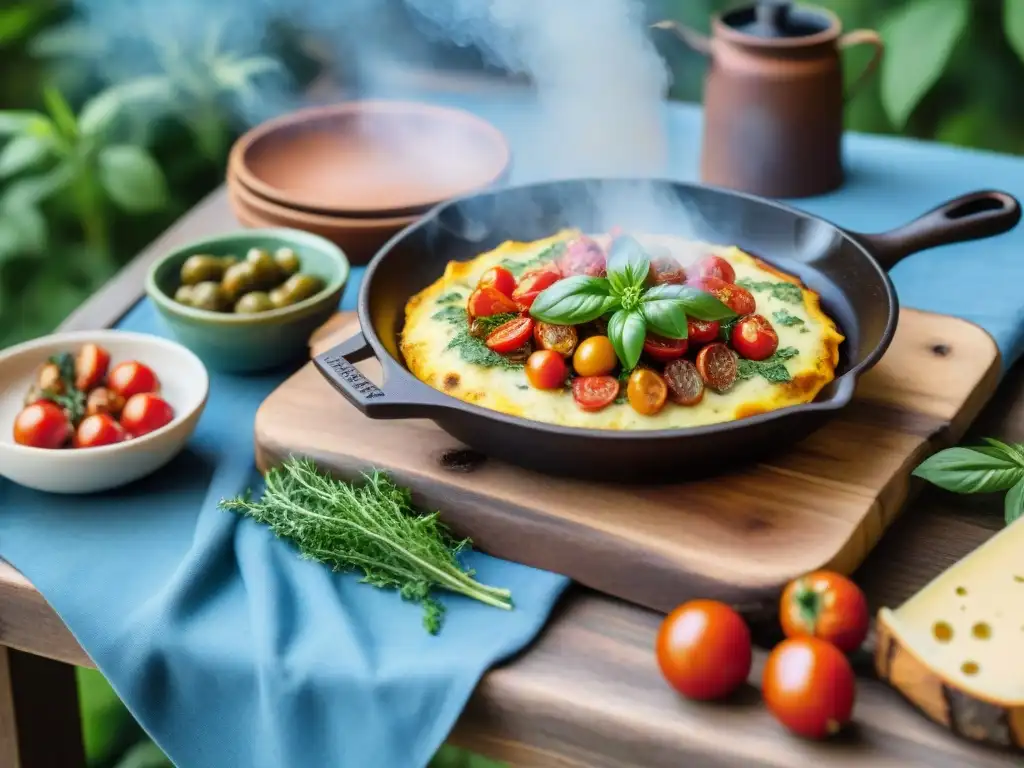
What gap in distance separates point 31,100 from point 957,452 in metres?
3.13

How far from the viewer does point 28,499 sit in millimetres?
1805

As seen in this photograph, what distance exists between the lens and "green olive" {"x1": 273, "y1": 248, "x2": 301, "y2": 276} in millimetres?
2182

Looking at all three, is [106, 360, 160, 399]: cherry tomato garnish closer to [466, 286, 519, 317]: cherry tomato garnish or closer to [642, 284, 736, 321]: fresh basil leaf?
[466, 286, 519, 317]: cherry tomato garnish

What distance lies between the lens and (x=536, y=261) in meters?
1.99

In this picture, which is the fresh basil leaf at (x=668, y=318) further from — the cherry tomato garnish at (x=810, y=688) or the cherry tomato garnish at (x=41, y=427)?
the cherry tomato garnish at (x=41, y=427)

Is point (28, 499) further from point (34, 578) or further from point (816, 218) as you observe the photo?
point (816, 218)

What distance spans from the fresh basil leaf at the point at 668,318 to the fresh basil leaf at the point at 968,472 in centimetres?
39

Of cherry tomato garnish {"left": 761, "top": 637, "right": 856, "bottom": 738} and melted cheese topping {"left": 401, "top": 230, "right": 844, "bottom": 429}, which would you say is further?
melted cheese topping {"left": 401, "top": 230, "right": 844, "bottom": 429}

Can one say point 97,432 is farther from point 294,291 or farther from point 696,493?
point 696,493

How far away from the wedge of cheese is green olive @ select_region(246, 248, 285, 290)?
50.1 inches

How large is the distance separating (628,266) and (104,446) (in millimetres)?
818

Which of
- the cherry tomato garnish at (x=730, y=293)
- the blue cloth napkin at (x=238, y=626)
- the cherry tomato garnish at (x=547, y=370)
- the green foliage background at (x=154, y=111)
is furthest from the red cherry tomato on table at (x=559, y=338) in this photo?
the green foliage background at (x=154, y=111)

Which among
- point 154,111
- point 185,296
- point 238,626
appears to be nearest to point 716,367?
point 238,626

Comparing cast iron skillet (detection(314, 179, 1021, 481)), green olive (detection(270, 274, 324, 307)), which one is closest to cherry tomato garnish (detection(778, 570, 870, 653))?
cast iron skillet (detection(314, 179, 1021, 481))
